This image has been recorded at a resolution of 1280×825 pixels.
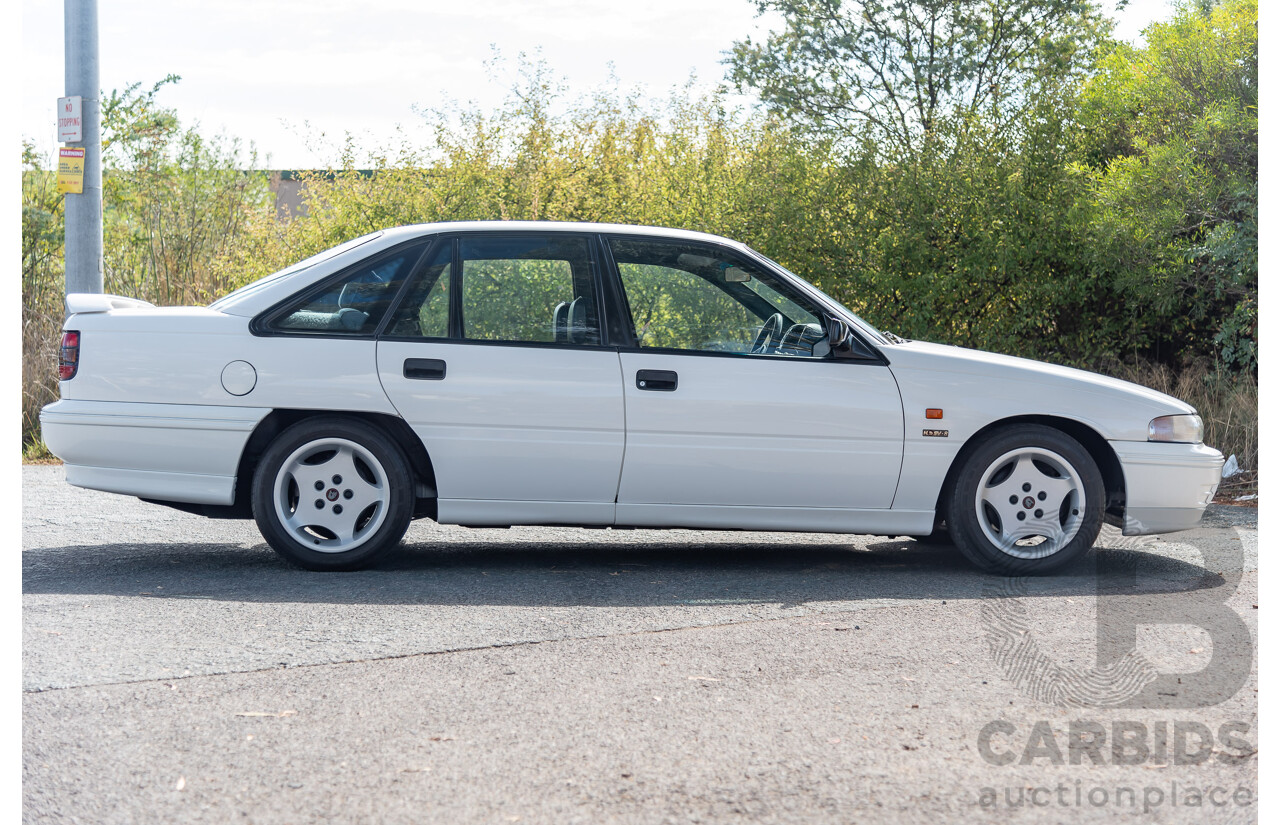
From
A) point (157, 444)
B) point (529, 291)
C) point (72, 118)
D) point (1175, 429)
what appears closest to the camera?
point (157, 444)

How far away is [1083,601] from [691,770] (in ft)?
9.50

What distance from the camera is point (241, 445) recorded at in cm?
595

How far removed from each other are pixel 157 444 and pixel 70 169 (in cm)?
545

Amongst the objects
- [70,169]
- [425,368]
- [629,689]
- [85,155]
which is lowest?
[629,689]

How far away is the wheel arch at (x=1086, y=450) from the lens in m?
6.16

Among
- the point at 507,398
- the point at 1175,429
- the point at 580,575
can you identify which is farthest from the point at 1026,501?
the point at 507,398

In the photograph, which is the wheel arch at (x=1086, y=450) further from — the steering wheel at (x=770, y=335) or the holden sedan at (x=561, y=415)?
the steering wheel at (x=770, y=335)

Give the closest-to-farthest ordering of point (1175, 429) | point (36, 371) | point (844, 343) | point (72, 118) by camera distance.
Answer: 1. point (844, 343)
2. point (1175, 429)
3. point (72, 118)
4. point (36, 371)

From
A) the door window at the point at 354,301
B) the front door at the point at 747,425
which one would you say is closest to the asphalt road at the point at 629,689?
the front door at the point at 747,425

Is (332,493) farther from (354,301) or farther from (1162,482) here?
(1162,482)

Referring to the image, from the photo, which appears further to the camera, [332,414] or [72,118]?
[72,118]

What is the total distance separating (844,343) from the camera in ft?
19.8

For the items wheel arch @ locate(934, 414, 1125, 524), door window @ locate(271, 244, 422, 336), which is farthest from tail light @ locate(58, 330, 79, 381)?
wheel arch @ locate(934, 414, 1125, 524)

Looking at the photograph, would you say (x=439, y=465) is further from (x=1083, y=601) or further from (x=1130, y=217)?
(x=1130, y=217)
